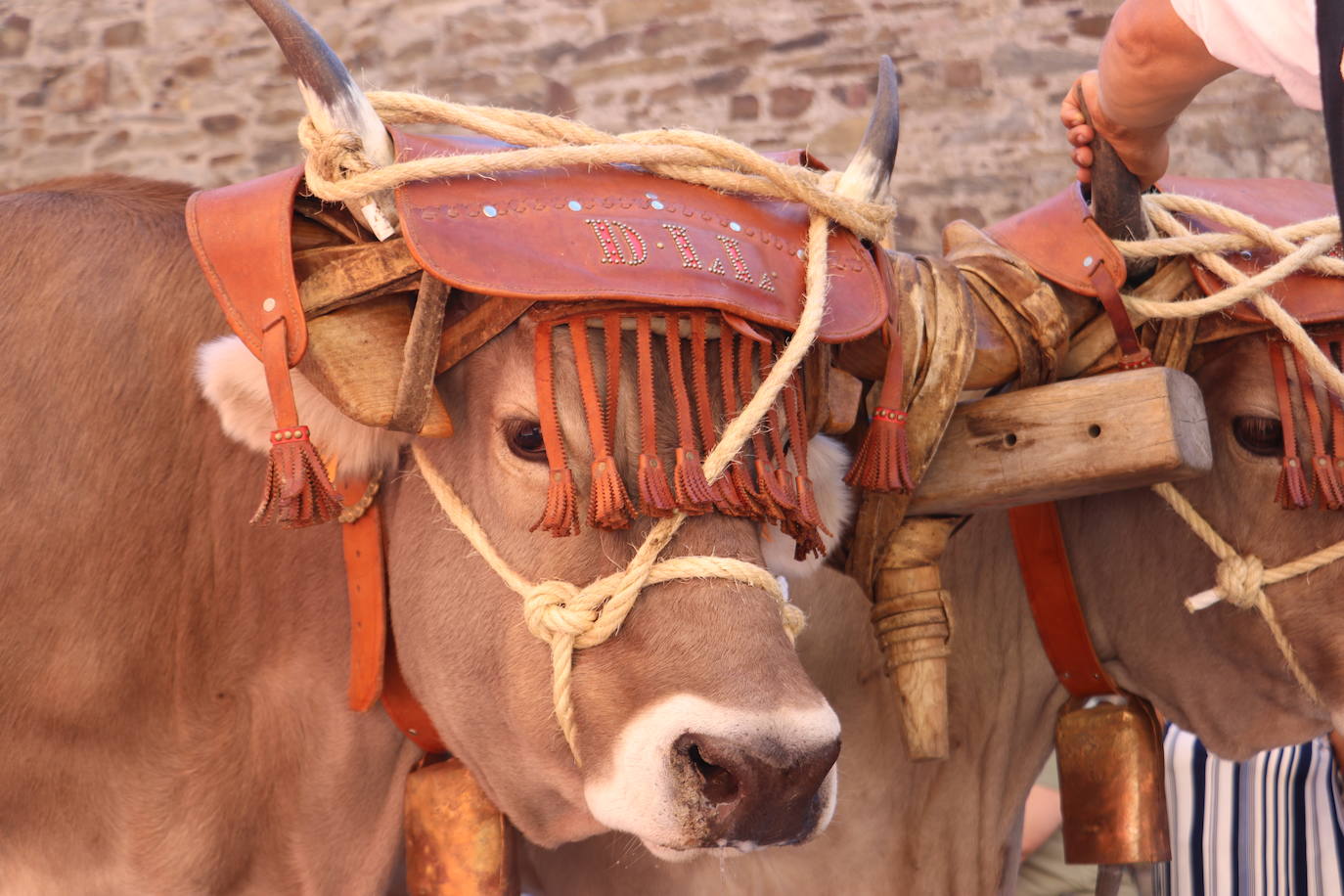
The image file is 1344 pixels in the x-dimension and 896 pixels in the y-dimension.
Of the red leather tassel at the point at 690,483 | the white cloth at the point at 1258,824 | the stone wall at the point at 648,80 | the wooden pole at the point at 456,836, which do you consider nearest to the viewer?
the red leather tassel at the point at 690,483

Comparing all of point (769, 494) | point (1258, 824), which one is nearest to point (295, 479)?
point (769, 494)

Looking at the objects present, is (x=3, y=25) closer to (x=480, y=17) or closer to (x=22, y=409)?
(x=480, y=17)

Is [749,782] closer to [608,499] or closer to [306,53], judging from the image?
[608,499]

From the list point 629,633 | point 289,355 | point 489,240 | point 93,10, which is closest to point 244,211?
point 289,355

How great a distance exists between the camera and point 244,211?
1.62 meters

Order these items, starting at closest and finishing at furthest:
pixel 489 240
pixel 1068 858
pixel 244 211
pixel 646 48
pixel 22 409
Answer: pixel 489 240
pixel 244 211
pixel 22 409
pixel 1068 858
pixel 646 48

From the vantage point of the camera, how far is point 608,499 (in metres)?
1.49

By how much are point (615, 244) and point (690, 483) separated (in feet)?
1.00

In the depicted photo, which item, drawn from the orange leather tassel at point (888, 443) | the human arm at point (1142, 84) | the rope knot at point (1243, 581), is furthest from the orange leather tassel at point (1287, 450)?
the orange leather tassel at point (888, 443)

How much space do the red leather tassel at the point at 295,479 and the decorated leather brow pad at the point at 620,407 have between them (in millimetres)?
269

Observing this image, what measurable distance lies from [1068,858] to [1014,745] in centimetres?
24

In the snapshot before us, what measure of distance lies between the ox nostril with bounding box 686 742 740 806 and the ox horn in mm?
737

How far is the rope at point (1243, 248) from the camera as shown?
192cm

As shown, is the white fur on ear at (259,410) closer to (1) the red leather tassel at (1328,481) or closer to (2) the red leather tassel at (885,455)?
(2) the red leather tassel at (885,455)
